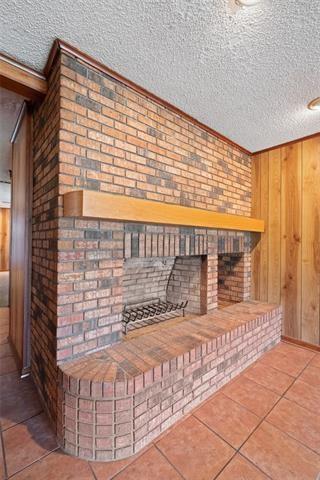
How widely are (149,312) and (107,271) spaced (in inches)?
39.5

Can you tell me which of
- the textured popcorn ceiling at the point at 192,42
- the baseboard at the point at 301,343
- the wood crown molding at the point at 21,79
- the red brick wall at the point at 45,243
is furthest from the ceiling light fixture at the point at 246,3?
the baseboard at the point at 301,343

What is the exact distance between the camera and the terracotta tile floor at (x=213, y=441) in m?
1.19

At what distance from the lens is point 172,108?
78.8 inches

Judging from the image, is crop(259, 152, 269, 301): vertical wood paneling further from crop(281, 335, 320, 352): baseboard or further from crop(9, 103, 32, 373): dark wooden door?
crop(9, 103, 32, 373): dark wooden door

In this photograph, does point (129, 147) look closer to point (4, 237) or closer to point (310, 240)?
point (310, 240)

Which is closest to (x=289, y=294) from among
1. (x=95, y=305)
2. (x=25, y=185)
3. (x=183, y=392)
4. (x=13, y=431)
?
(x=183, y=392)

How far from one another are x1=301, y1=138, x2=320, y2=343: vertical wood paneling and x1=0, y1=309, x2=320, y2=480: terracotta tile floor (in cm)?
73

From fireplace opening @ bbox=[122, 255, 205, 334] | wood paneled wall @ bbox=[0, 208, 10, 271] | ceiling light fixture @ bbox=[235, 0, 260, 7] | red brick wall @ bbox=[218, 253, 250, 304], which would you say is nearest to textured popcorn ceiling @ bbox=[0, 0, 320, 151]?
ceiling light fixture @ bbox=[235, 0, 260, 7]

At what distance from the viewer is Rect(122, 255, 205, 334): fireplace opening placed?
235 centimetres

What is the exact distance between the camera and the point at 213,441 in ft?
4.51

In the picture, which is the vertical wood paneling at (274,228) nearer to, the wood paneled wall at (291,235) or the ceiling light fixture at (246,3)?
the wood paneled wall at (291,235)

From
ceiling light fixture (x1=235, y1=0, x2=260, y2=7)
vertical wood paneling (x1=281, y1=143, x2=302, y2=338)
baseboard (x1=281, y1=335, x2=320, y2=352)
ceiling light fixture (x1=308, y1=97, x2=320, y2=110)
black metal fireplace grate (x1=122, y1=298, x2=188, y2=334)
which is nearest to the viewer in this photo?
ceiling light fixture (x1=235, y1=0, x2=260, y2=7)

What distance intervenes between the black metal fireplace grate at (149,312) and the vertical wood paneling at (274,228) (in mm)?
1122

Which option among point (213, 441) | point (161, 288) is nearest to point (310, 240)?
Result: point (161, 288)
